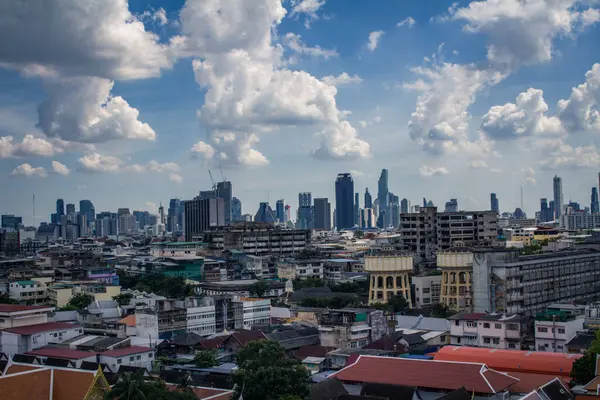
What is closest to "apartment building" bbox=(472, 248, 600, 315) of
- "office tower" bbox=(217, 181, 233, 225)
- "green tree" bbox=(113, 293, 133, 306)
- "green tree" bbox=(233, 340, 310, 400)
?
"green tree" bbox=(113, 293, 133, 306)

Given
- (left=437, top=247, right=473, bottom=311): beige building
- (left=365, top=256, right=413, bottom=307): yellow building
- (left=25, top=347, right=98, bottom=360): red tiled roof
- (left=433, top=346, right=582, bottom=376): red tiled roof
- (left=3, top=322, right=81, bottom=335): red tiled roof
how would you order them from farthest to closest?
(left=365, top=256, right=413, bottom=307): yellow building < (left=437, top=247, right=473, bottom=311): beige building < (left=3, top=322, right=81, bottom=335): red tiled roof < (left=25, top=347, right=98, bottom=360): red tiled roof < (left=433, top=346, right=582, bottom=376): red tiled roof

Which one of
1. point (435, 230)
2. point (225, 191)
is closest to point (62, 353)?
point (435, 230)

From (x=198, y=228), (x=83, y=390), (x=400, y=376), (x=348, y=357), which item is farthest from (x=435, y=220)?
(x=198, y=228)

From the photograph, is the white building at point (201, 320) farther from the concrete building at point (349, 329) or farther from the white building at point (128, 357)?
the white building at point (128, 357)

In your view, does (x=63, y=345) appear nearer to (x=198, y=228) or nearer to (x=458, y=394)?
(x=458, y=394)

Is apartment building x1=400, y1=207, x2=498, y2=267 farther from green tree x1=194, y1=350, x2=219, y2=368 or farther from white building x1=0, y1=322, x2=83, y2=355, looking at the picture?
white building x1=0, y1=322, x2=83, y2=355

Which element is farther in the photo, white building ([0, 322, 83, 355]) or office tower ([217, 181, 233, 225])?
office tower ([217, 181, 233, 225])
